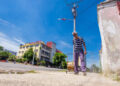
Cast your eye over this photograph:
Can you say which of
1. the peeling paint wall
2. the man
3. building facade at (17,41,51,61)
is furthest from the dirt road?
building facade at (17,41,51,61)

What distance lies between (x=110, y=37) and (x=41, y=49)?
3601 centimetres

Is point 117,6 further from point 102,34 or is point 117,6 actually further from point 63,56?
point 63,56

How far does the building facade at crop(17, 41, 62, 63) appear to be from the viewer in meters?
35.7

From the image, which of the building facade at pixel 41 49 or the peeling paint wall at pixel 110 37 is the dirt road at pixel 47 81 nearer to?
the peeling paint wall at pixel 110 37

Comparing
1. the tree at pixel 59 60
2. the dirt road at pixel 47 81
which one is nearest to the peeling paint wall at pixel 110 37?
the dirt road at pixel 47 81

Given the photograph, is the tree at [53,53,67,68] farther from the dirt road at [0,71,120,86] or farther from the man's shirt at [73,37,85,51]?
the dirt road at [0,71,120,86]

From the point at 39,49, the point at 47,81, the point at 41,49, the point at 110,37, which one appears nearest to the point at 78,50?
the point at 110,37

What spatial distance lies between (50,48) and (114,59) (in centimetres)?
4200

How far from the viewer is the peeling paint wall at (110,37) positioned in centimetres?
171

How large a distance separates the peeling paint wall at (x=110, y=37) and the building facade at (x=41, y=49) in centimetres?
3396

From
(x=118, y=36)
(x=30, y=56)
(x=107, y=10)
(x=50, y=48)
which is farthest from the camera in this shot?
(x=50, y=48)

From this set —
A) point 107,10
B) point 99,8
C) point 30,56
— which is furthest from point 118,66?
point 30,56

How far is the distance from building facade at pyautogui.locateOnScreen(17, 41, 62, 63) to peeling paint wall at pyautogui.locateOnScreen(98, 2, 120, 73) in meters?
34.0

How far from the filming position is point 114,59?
1.71 m
